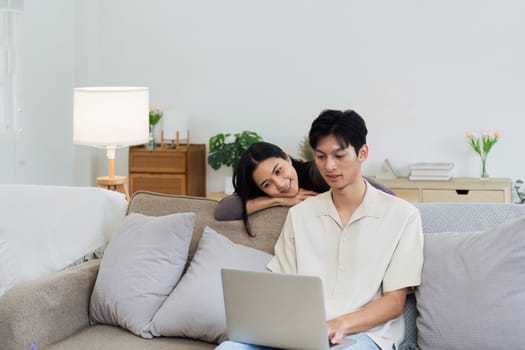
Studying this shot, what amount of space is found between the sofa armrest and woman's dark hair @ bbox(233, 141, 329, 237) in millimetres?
643

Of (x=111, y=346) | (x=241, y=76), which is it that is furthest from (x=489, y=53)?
(x=111, y=346)

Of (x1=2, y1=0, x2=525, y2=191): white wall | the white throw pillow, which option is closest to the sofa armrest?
the white throw pillow

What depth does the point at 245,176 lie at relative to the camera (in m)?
2.89

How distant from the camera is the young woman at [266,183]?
2840 millimetres

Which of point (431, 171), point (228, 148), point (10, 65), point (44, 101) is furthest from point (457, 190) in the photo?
point (10, 65)

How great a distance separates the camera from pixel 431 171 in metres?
5.16

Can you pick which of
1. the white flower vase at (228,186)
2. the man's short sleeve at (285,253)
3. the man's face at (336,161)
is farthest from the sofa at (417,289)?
the white flower vase at (228,186)

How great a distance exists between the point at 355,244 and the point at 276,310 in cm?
45

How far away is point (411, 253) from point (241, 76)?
135 inches

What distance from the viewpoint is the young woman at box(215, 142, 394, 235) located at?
2.84m

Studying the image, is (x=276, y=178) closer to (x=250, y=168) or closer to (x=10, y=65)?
(x=250, y=168)

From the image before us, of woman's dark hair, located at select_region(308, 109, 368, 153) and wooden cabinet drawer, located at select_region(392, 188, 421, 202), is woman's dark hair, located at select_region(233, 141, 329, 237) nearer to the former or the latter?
woman's dark hair, located at select_region(308, 109, 368, 153)

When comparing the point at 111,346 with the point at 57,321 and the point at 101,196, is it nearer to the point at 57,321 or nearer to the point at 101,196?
the point at 57,321

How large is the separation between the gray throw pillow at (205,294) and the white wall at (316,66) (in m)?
2.78
